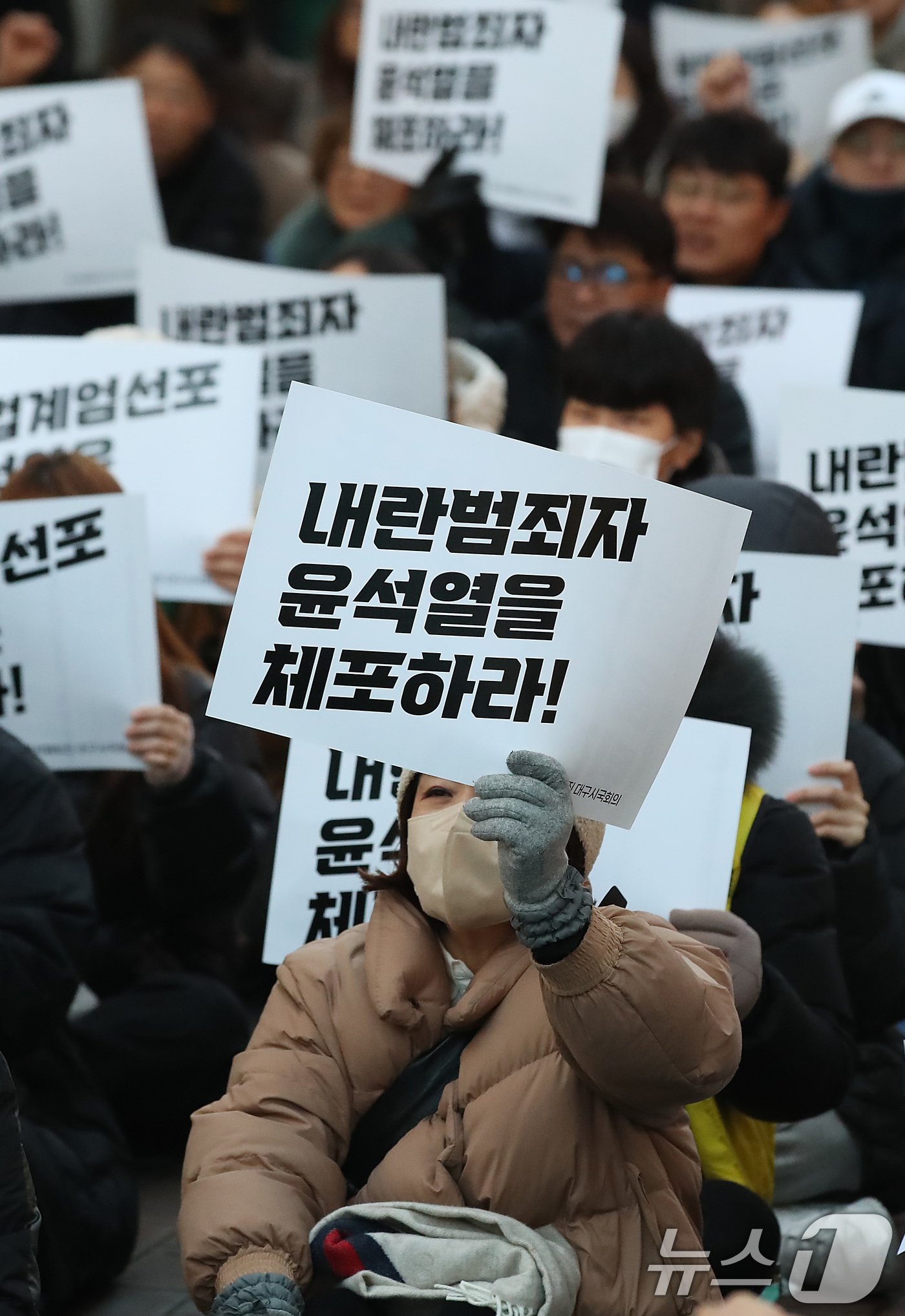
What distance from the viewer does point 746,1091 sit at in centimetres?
328

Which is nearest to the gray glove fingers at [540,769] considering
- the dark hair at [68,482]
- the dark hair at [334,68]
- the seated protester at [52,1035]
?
the seated protester at [52,1035]

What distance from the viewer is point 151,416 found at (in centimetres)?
513

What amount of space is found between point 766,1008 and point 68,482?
2161mm

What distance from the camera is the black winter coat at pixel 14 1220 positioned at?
8.41 ft

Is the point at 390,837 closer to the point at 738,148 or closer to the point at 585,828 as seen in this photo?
the point at 585,828

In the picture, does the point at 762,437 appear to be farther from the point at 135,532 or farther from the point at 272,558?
the point at 272,558

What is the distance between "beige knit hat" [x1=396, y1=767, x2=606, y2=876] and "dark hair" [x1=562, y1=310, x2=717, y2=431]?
6.38ft

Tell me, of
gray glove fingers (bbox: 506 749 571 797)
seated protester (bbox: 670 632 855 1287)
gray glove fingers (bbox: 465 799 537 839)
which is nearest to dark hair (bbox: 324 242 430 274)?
seated protester (bbox: 670 632 855 1287)

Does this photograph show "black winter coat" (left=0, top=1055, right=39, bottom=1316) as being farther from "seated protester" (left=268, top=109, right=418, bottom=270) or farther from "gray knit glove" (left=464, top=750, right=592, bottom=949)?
"seated protester" (left=268, top=109, right=418, bottom=270)

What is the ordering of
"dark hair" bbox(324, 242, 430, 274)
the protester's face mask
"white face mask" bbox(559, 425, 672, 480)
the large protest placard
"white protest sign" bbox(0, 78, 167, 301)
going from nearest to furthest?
the protester's face mask → the large protest placard → "white face mask" bbox(559, 425, 672, 480) → "dark hair" bbox(324, 242, 430, 274) → "white protest sign" bbox(0, 78, 167, 301)

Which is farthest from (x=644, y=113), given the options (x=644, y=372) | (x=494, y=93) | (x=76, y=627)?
(x=76, y=627)

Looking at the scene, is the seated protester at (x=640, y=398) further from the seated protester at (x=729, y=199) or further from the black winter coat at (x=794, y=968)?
the seated protester at (x=729, y=199)

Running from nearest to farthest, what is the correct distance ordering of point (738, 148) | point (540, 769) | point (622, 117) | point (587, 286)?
point (540, 769)
point (587, 286)
point (738, 148)
point (622, 117)

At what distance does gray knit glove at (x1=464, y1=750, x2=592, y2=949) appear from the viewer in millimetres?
2473
